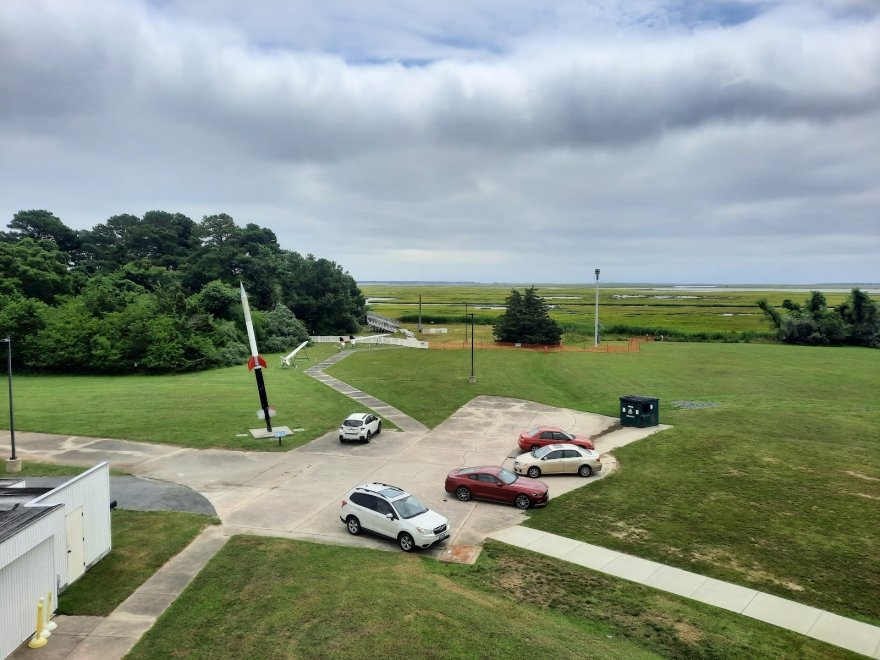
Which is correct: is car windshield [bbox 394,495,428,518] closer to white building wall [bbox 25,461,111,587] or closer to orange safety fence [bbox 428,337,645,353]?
white building wall [bbox 25,461,111,587]

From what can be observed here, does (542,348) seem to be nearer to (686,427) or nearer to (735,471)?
(686,427)

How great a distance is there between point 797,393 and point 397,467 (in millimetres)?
34792

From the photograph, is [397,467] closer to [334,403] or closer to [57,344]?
[334,403]

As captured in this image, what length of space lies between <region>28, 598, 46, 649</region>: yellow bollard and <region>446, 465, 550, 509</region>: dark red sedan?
13.1 meters

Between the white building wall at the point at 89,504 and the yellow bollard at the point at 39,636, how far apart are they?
5.60 ft

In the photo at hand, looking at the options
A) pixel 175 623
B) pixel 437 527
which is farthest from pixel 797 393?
pixel 175 623

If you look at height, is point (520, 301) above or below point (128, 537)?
above

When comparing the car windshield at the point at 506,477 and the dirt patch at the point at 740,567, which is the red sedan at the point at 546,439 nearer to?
the car windshield at the point at 506,477

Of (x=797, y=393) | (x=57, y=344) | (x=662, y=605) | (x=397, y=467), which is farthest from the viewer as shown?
(x=57, y=344)

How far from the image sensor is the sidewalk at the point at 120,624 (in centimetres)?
1169

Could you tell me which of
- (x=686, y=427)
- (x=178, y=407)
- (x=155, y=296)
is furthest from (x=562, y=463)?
(x=155, y=296)

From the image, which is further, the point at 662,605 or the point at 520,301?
the point at 520,301

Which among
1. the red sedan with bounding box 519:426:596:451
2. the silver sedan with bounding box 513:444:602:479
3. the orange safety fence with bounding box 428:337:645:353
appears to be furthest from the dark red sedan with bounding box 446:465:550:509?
the orange safety fence with bounding box 428:337:645:353

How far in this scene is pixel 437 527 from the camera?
16938 millimetres
